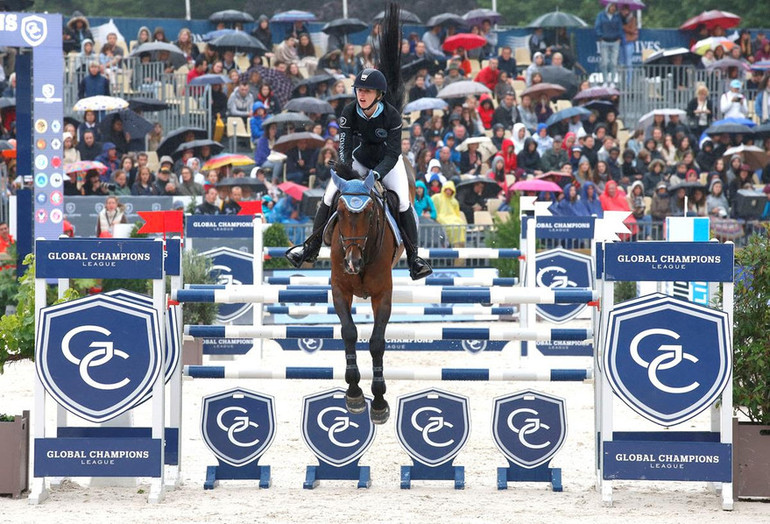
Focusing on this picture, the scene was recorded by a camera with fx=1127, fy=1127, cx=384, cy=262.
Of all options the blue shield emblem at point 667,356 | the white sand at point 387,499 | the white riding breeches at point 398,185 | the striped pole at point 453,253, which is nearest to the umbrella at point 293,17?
the striped pole at point 453,253

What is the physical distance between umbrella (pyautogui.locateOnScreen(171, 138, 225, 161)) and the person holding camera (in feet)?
28.7

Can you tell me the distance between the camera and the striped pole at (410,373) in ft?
20.9

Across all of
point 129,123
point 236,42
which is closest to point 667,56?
point 236,42

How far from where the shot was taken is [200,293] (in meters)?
6.38

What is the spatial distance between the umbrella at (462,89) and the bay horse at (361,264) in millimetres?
12351

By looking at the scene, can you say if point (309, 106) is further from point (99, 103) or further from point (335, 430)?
point (335, 430)

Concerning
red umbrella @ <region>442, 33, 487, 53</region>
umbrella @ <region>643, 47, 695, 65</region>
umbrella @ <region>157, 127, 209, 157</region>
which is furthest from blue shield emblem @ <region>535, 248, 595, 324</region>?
umbrella @ <region>643, 47, 695, 65</region>

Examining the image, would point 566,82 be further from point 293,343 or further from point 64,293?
point 64,293

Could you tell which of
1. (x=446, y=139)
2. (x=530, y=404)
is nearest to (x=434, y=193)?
(x=446, y=139)

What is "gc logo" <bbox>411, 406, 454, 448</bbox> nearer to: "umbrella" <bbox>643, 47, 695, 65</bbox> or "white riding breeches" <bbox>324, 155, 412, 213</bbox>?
"white riding breeches" <bbox>324, 155, 412, 213</bbox>

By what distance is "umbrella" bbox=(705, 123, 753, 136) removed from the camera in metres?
18.4

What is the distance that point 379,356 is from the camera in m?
6.18

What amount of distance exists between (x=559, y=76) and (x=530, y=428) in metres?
14.3

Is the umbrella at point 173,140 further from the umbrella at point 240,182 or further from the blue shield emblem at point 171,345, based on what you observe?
the blue shield emblem at point 171,345
